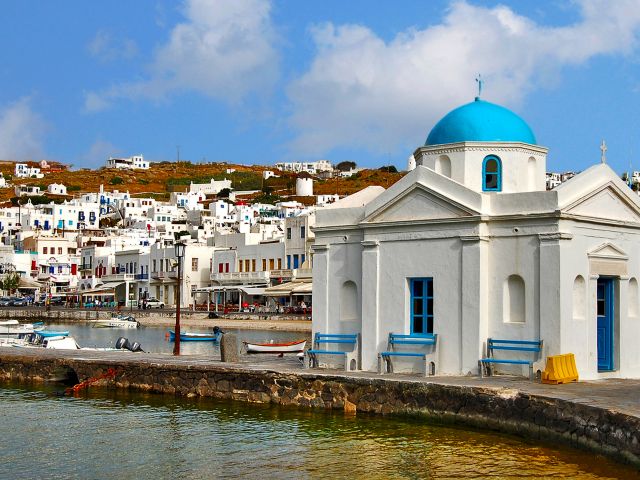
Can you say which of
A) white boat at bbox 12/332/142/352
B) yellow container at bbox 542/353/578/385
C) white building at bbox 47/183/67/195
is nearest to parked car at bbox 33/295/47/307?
white boat at bbox 12/332/142/352

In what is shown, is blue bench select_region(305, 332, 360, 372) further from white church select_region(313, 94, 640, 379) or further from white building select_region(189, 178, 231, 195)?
white building select_region(189, 178, 231, 195)

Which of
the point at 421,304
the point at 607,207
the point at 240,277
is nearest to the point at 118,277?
the point at 240,277

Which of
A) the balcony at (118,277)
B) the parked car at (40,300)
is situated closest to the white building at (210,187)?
the parked car at (40,300)

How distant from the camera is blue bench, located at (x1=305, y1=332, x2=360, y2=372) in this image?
22.4 meters

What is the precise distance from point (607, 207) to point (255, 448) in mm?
10481

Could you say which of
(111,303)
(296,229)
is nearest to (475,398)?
(296,229)

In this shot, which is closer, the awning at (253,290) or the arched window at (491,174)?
the arched window at (491,174)

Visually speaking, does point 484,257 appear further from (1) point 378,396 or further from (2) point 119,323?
(2) point 119,323

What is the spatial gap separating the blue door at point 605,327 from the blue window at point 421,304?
408 cm

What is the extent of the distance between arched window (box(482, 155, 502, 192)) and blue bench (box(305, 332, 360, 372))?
5057mm

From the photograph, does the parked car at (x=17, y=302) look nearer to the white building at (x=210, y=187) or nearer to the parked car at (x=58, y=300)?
the parked car at (x=58, y=300)

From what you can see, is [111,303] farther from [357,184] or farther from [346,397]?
[357,184]

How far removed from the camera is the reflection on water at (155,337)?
45.3 metres

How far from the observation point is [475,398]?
17.9m
